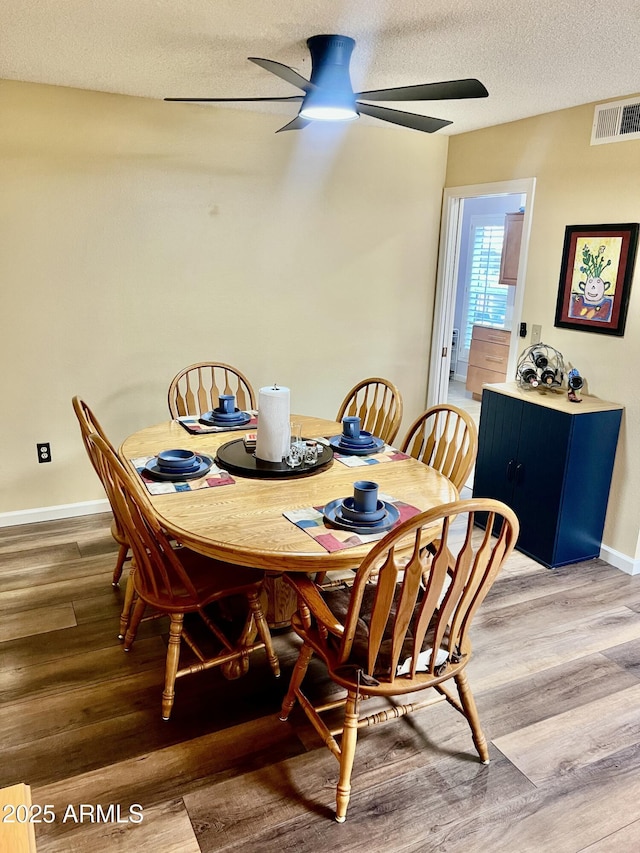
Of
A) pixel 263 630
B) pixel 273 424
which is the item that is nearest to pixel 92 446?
pixel 273 424

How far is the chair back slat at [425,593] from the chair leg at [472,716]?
19 cm

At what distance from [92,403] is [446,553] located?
271 centimetres

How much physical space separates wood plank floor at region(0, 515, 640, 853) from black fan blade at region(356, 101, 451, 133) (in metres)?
2.15

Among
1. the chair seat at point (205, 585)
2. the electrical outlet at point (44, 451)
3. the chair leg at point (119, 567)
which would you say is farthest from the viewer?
the electrical outlet at point (44, 451)

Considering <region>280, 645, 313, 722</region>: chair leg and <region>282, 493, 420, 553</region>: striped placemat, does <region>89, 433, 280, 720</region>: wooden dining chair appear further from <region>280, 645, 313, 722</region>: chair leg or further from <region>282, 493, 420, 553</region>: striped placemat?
<region>282, 493, 420, 553</region>: striped placemat

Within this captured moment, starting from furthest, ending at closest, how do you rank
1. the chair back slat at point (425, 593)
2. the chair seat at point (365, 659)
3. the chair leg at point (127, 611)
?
the chair leg at point (127, 611) < the chair seat at point (365, 659) < the chair back slat at point (425, 593)

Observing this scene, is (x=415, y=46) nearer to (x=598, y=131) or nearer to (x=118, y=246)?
(x=598, y=131)

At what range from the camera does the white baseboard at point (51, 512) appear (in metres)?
3.62

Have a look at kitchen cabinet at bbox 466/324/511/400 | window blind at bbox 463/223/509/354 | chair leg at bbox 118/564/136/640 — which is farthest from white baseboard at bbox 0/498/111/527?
window blind at bbox 463/223/509/354

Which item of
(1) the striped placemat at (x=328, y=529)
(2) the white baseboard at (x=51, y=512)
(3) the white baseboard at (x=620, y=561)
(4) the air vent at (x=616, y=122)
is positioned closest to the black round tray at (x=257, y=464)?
(1) the striped placemat at (x=328, y=529)

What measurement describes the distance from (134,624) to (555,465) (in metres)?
2.19

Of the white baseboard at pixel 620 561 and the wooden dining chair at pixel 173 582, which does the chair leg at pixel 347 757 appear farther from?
the white baseboard at pixel 620 561

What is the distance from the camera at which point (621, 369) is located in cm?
324

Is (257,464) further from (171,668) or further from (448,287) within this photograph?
(448,287)
